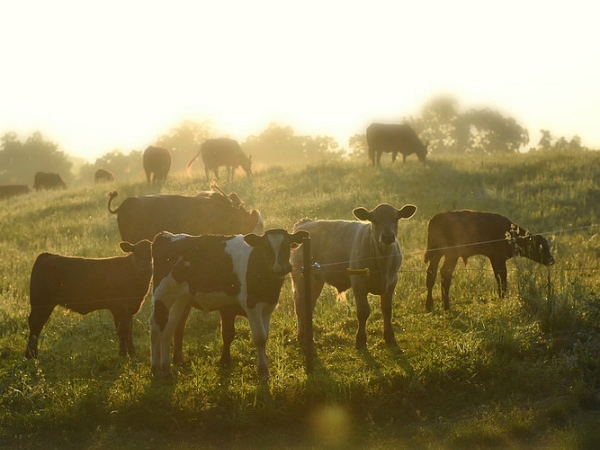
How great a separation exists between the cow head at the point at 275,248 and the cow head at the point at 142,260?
2.53 m

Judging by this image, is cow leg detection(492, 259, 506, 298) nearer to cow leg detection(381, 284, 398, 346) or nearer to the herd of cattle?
the herd of cattle

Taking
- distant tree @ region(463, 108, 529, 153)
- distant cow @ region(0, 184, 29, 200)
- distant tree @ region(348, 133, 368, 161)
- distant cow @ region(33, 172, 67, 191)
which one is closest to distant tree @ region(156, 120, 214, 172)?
distant tree @ region(348, 133, 368, 161)

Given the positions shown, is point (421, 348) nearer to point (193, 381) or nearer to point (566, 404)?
point (566, 404)

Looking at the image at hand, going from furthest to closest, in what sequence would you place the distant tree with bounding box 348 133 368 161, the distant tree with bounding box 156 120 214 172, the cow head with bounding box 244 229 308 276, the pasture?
1. the distant tree with bounding box 156 120 214 172
2. the distant tree with bounding box 348 133 368 161
3. the cow head with bounding box 244 229 308 276
4. the pasture

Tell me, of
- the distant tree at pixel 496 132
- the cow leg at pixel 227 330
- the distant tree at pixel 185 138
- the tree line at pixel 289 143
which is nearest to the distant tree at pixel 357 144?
the tree line at pixel 289 143

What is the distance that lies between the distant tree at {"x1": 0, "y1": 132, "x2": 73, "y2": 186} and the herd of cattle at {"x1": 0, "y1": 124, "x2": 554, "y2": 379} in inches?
4078

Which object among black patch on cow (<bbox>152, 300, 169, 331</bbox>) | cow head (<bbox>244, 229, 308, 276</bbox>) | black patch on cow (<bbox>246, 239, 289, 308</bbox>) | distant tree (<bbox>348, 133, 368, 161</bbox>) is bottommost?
distant tree (<bbox>348, 133, 368, 161</bbox>)

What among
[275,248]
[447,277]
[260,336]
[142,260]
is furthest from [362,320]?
[142,260]

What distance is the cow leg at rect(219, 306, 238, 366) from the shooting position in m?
9.70

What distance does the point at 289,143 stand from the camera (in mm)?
110062

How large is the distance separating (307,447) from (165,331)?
9.12 ft

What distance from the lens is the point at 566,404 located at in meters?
7.91

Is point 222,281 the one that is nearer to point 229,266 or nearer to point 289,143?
point 229,266

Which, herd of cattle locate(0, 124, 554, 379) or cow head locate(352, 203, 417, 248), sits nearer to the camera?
herd of cattle locate(0, 124, 554, 379)
